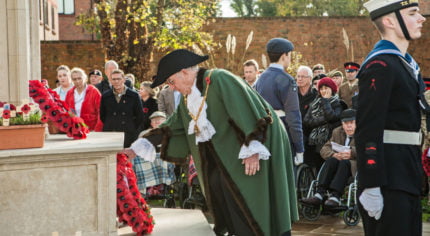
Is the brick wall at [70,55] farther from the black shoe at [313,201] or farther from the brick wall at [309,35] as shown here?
the black shoe at [313,201]

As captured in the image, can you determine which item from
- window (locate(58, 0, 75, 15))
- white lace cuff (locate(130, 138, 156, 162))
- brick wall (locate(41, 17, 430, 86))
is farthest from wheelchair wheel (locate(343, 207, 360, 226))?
window (locate(58, 0, 75, 15))

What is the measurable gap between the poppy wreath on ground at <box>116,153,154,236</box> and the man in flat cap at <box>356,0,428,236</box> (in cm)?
216

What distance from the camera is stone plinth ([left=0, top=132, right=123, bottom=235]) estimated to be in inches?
183

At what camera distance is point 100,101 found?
8906 mm

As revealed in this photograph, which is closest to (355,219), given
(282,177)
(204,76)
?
(282,177)

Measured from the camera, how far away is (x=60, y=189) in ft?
15.8

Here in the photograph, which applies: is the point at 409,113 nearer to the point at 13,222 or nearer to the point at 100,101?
the point at 13,222

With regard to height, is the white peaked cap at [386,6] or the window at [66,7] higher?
the window at [66,7]

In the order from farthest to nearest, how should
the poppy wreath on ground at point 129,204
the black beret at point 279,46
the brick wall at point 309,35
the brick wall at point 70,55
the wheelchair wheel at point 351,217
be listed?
the brick wall at point 309,35, the brick wall at point 70,55, the wheelchair wheel at point 351,217, the black beret at point 279,46, the poppy wreath on ground at point 129,204

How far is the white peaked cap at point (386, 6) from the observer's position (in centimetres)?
363

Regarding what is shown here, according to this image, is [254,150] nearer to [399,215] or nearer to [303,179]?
[399,215]

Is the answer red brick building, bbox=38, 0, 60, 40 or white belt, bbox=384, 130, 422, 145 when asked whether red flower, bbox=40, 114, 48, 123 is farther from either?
red brick building, bbox=38, 0, 60, 40

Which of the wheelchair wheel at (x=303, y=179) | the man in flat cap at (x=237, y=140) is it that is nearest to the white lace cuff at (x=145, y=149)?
the man in flat cap at (x=237, y=140)

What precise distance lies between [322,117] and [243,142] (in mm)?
3854
